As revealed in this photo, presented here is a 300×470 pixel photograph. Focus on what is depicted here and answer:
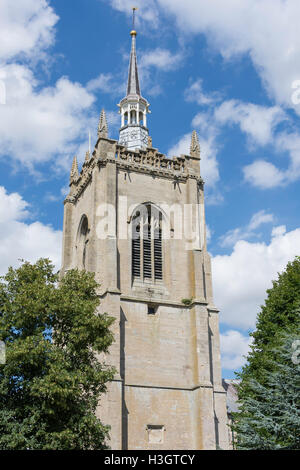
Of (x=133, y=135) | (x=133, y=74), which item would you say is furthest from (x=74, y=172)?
(x=133, y=74)

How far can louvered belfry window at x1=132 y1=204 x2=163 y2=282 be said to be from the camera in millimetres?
36600

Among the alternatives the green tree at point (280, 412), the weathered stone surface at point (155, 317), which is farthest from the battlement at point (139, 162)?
the green tree at point (280, 412)

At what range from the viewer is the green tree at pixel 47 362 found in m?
20.2

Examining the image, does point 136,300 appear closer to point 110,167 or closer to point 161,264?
point 161,264

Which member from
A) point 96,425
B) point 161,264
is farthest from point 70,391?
point 161,264

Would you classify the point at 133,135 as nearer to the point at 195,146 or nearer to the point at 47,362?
the point at 195,146

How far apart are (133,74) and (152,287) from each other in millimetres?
20988

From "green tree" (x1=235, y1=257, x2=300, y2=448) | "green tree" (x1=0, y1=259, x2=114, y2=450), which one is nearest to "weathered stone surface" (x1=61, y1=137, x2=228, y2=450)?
"green tree" (x1=235, y1=257, x2=300, y2=448)

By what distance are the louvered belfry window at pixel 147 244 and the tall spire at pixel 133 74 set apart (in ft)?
44.7

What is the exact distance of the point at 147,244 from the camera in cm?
3753

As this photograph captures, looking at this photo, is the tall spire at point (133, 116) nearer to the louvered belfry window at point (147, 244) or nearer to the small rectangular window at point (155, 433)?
the louvered belfry window at point (147, 244)

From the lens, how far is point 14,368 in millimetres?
20719

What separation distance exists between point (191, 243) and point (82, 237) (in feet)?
24.7

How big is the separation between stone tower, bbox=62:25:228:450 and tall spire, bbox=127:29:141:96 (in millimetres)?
8506
